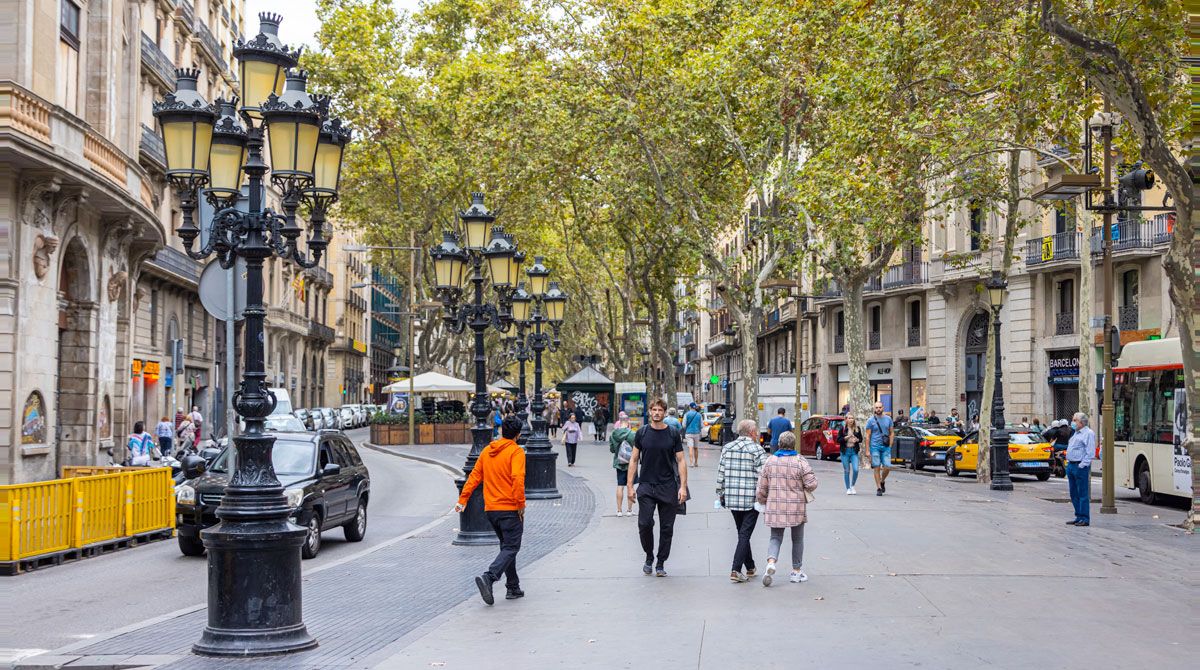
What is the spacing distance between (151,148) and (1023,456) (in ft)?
85.2

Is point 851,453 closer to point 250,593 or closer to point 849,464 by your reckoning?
point 849,464

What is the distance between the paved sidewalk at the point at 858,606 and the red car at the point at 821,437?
67.0 ft

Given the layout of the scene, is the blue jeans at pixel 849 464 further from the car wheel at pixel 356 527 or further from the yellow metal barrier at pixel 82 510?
the yellow metal barrier at pixel 82 510

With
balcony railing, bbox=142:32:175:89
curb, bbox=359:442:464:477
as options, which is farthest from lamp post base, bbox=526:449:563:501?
balcony railing, bbox=142:32:175:89

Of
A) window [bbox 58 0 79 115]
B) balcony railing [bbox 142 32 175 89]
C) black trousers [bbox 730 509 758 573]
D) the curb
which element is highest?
balcony railing [bbox 142 32 175 89]

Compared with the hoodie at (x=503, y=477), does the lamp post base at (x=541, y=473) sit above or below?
below

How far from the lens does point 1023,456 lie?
28.8 m

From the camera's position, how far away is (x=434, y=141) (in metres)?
45.3

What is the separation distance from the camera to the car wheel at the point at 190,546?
583 inches

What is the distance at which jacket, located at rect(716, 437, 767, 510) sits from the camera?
11.7 meters

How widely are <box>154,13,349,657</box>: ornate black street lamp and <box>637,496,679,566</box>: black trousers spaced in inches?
156

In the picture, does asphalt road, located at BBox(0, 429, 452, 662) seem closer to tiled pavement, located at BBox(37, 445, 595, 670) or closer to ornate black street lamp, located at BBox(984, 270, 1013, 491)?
tiled pavement, located at BBox(37, 445, 595, 670)

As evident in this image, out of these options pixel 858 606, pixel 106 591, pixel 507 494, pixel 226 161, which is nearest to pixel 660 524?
pixel 507 494

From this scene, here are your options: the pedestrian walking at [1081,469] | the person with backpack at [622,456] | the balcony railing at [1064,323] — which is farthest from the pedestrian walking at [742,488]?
the balcony railing at [1064,323]
